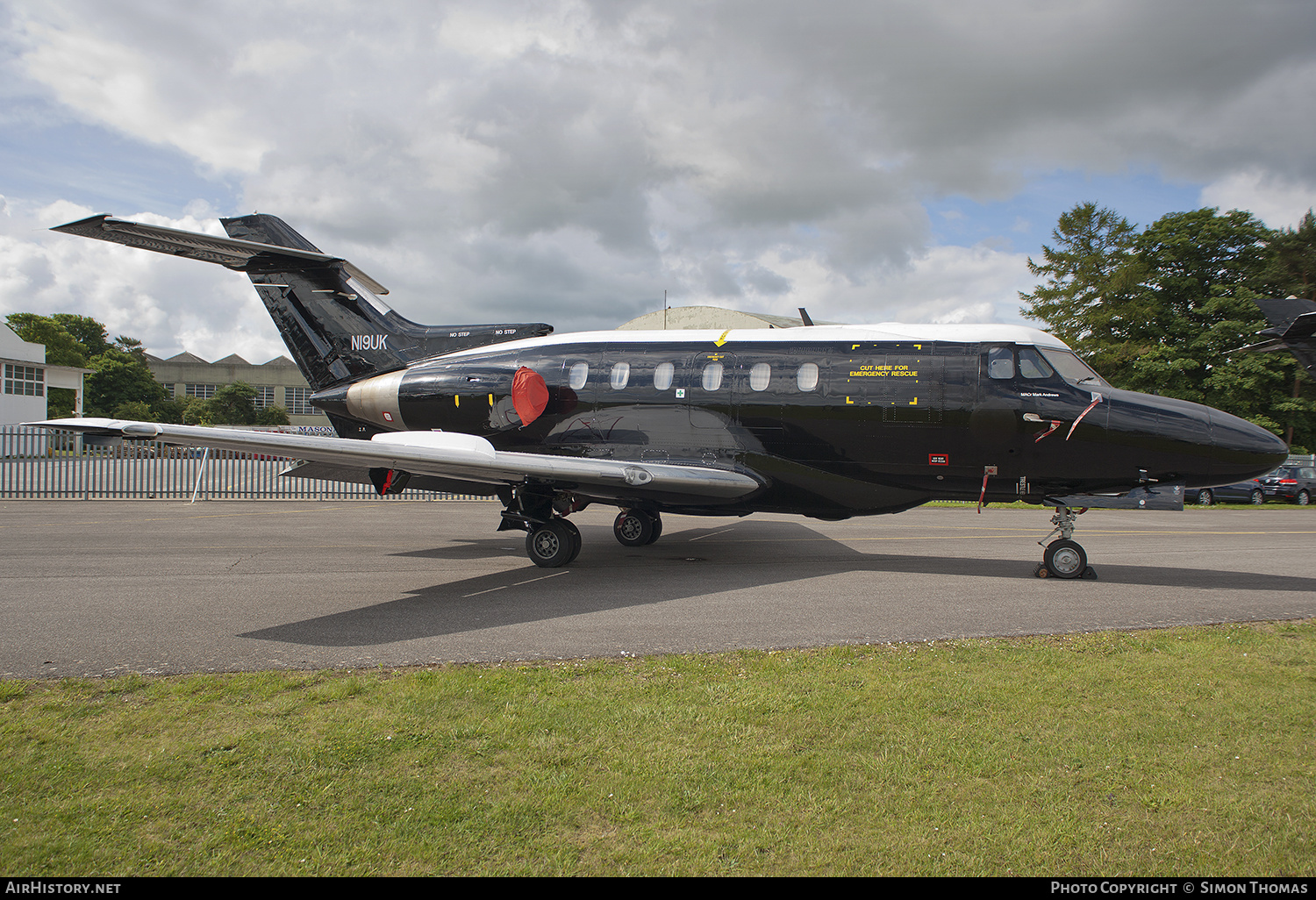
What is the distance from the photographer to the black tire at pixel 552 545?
36.4ft

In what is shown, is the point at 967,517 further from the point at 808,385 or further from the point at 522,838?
the point at 522,838

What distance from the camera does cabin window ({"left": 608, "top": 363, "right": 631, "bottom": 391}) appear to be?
12.0m

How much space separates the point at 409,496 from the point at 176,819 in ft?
77.3

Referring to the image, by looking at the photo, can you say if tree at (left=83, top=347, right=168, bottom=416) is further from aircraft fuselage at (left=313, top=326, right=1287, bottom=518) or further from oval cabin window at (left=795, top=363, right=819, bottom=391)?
oval cabin window at (left=795, top=363, right=819, bottom=391)

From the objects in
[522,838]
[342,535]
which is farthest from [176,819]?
[342,535]

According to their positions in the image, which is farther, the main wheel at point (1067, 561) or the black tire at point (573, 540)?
the black tire at point (573, 540)

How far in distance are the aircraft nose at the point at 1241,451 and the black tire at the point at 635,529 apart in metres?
8.85

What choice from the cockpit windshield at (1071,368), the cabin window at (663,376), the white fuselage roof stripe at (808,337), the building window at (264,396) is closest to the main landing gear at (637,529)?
the cabin window at (663,376)

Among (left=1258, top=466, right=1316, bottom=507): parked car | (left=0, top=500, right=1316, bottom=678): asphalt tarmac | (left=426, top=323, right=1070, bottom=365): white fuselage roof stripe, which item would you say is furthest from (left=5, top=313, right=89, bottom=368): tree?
(left=1258, top=466, right=1316, bottom=507): parked car

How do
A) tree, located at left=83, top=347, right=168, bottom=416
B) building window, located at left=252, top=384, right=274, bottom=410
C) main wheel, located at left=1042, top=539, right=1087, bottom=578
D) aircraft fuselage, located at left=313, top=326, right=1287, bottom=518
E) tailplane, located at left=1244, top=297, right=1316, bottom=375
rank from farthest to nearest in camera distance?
building window, located at left=252, top=384, right=274, bottom=410, tree, located at left=83, top=347, right=168, bottom=416, main wheel, located at left=1042, top=539, right=1087, bottom=578, aircraft fuselage, located at left=313, top=326, right=1287, bottom=518, tailplane, located at left=1244, top=297, right=1316, bottom=375

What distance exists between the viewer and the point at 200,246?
12484 millimetres

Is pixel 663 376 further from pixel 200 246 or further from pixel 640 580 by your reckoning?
pixel 200 246

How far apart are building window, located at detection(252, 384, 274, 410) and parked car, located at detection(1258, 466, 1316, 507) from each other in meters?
99.6

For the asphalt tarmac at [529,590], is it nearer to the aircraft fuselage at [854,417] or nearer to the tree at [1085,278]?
the aircraft fuselage at [854,417]
